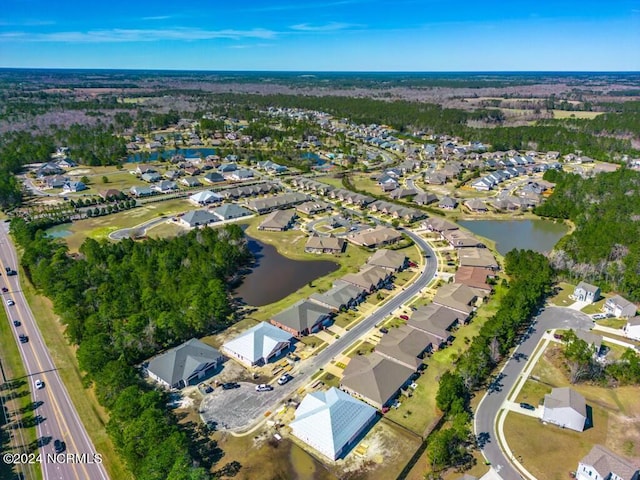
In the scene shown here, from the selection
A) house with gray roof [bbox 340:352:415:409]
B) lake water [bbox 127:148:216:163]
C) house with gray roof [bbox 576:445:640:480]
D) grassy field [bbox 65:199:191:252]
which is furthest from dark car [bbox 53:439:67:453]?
lake water [bbox 127:148:216:163]

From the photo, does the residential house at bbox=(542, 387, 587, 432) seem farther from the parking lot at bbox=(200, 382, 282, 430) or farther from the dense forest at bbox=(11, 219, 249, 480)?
the dense forest at bbox=(11, 219, 249, 480)

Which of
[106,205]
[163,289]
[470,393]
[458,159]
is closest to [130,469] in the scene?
[163,289]

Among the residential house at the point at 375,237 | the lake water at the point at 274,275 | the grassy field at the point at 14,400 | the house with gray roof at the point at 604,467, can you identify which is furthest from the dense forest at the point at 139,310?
the house with gray roof at the point at 604,467

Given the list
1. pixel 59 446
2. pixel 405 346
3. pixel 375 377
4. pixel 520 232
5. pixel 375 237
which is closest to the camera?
pixel 59 446

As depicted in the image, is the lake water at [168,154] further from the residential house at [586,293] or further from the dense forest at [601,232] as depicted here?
the residential house at [586,293]

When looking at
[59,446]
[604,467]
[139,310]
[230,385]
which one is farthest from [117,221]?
[604,467]

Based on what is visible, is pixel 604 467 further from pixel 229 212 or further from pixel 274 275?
pixel 229 212

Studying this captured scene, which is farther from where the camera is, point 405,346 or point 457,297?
point 457,297
